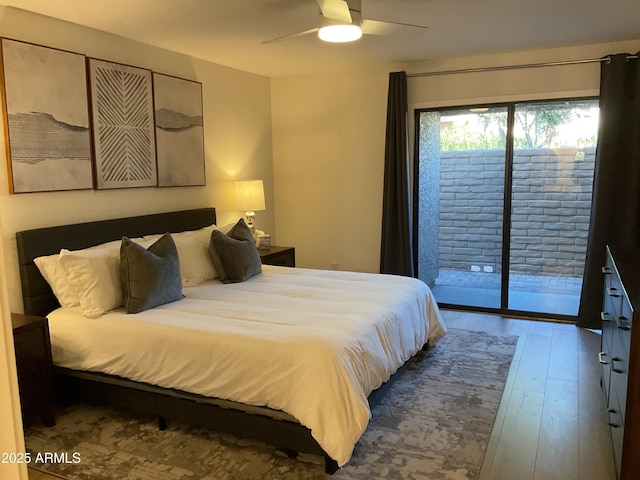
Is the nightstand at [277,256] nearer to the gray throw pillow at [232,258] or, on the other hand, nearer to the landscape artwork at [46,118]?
the gray throw pillow at [232,258]

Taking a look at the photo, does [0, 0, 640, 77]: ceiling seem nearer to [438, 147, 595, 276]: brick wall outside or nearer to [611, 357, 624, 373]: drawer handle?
[438, 147, 595, 276]: brick wall outside

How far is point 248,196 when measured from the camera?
17.1 feet

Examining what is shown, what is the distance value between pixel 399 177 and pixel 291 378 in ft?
10.5

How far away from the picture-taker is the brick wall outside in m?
4.96

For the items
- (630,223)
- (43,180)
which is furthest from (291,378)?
(630,223)

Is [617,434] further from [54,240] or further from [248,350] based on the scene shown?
[54,240]

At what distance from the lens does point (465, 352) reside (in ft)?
13.5

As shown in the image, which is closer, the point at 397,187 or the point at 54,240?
the point at 54,240

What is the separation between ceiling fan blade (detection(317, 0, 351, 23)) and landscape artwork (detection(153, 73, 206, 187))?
2011mm

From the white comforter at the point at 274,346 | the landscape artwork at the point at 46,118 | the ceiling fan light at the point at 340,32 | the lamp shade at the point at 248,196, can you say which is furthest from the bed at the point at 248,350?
the ceiling fan light at the point at 340,32

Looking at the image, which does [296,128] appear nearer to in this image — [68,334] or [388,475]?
[68,334]

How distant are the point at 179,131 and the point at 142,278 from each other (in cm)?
183

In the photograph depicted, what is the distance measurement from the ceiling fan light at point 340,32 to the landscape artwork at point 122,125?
1.79 metres

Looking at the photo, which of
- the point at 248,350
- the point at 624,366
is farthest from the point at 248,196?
the point at 624,366
